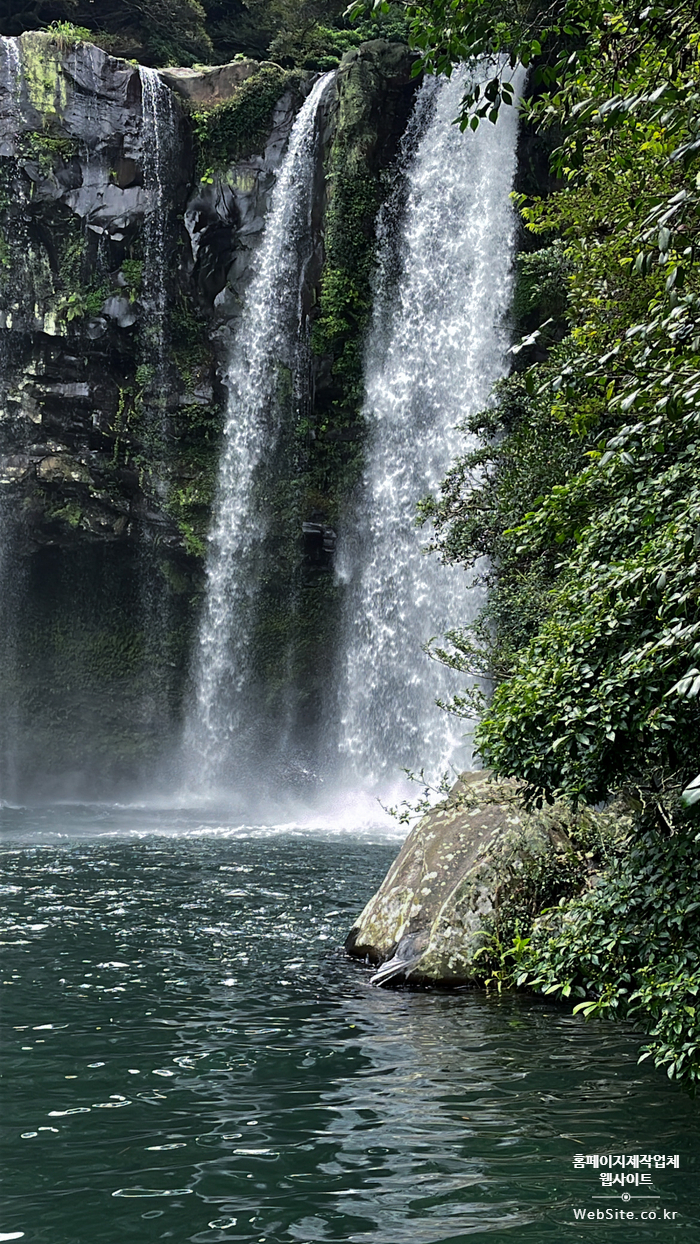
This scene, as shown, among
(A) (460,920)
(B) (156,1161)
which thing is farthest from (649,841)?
(A) (460,920)

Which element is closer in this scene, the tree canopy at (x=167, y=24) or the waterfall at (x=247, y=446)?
the waterfall at (x=247, y=446)

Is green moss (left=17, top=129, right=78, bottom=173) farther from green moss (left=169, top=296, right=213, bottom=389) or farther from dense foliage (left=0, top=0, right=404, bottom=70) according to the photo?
dense foliage (left=0, top=0, right=404, bottom=70)

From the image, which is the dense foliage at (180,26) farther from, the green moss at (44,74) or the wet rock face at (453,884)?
the wet rock face at (453,884)

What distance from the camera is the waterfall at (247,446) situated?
24.2 m

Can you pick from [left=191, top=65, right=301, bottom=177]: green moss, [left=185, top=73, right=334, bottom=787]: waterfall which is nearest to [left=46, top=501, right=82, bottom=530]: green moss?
[left=185, top=73, right=334, bottom=787]: waterfall

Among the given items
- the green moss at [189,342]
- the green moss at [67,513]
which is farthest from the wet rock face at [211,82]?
the green moss at [67,513]

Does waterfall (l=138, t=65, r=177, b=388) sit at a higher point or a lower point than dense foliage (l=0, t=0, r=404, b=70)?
lower

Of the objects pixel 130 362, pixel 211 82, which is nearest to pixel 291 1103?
pixel 130 362

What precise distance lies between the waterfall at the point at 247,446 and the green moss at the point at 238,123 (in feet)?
2.66

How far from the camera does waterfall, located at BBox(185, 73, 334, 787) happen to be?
955 inches

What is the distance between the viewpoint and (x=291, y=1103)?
501cm

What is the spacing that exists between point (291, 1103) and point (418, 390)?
66.6 ft

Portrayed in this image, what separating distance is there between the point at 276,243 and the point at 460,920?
2004 centimetres

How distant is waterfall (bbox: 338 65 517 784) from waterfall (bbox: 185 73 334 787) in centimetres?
219
